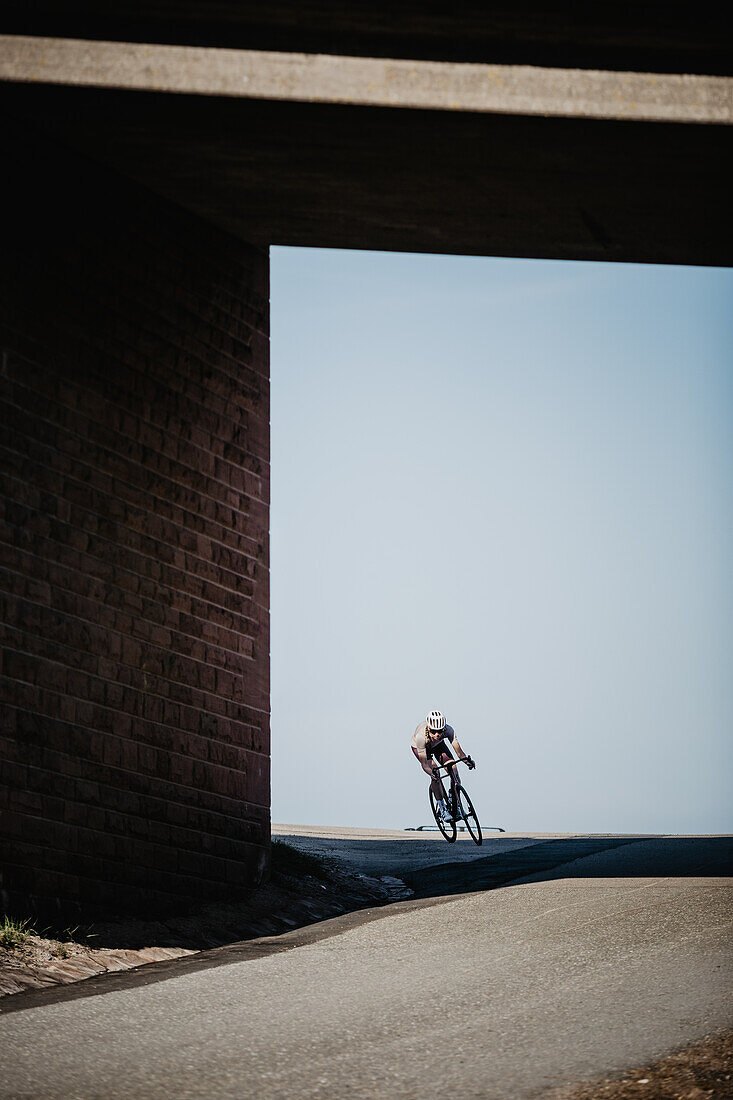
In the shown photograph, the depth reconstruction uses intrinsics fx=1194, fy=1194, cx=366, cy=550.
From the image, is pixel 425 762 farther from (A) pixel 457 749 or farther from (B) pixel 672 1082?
(B) pixel 672 1082

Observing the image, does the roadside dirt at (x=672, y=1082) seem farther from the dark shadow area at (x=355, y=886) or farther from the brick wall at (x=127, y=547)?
the brick wall at (x=127, y=547)

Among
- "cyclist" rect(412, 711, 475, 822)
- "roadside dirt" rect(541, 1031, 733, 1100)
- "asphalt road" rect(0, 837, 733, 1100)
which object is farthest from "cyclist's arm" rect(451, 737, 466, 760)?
"roadside dirt" rect(541, 1031, 733, 1100)

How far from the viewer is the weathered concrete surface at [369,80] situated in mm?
9039

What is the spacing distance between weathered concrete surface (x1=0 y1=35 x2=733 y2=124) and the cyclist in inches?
351

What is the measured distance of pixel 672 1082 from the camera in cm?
495

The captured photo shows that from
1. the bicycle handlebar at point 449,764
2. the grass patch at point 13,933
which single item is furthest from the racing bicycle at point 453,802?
the grass patch at point 13,933

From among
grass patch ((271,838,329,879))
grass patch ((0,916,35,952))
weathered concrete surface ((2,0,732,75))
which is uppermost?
weathered concrete surface ((2,0,732,75))

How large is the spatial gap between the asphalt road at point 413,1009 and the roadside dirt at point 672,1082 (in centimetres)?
13

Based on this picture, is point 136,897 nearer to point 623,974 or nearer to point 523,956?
point 523,956

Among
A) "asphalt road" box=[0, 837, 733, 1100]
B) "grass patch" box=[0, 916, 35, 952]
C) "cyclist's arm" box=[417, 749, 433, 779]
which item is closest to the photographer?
"asphalt road" box=[0, 837, 733, 1100]

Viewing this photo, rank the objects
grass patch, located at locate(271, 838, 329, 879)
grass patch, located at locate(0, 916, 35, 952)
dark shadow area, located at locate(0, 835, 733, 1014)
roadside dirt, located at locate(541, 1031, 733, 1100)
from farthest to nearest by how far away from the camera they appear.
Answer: grass patch, located at locate(271, 838, 329, 879) < dark shadow area, located at locate(0, 835, 733, 1014) < grass patch, located at locate(0, 916, 35, 952) < roadside dirt, located at locate(541, 1031, 733, 1100)

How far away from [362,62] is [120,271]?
9.59 feet

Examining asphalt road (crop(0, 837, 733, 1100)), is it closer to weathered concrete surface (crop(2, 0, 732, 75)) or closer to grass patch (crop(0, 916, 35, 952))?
grass patch (crop(0, 916, 35, 952))

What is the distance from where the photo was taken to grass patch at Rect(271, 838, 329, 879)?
1297cm
